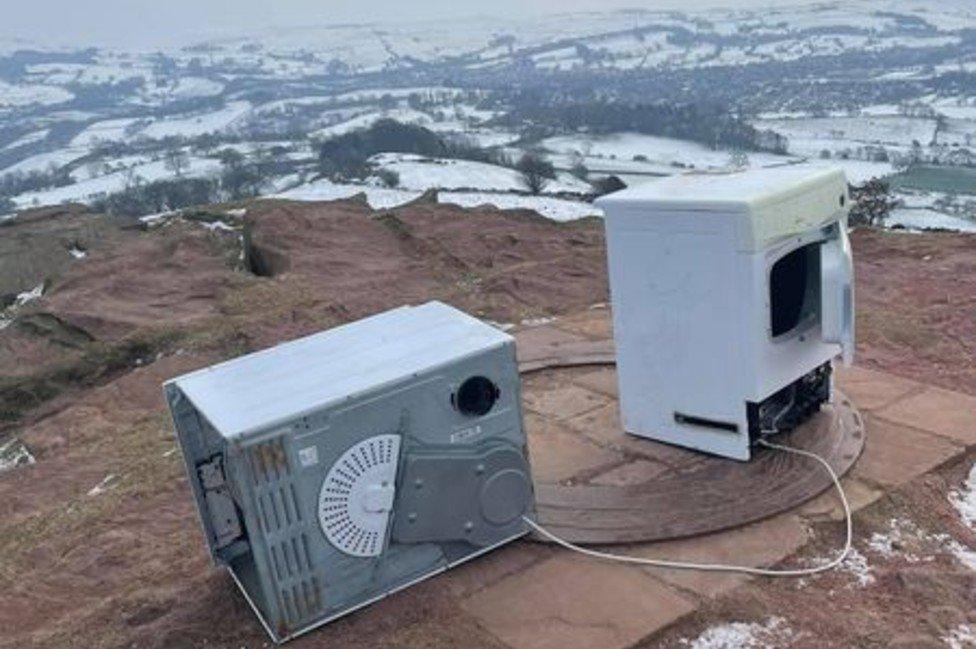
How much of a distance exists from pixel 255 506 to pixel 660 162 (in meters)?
42.4

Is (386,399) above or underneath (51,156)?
above

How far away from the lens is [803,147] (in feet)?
167

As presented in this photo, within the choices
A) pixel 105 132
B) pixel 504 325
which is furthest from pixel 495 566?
pixel 105 132

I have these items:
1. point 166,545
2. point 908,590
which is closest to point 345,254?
point 166,545

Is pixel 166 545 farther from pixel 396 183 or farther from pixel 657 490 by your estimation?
pixel 396 183

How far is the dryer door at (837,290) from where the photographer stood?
15.5 ft

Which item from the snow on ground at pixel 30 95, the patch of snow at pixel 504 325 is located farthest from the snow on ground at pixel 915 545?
the snow on ground at pixel 30 95

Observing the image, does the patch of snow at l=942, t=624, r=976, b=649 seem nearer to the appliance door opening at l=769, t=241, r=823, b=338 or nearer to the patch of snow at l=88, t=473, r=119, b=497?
the appliance door opening at l=769, t=241, r=823, b=338

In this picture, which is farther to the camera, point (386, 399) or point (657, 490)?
point (657, 490)

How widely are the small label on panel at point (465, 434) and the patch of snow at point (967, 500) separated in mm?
2349

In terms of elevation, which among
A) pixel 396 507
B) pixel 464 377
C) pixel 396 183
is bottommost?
pixel 396 183

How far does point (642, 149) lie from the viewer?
49.9 m

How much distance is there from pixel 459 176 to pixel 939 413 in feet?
83.1

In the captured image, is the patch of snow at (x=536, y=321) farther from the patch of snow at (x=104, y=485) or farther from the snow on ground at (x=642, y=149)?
the snow on ground at (x=642, y=149)
